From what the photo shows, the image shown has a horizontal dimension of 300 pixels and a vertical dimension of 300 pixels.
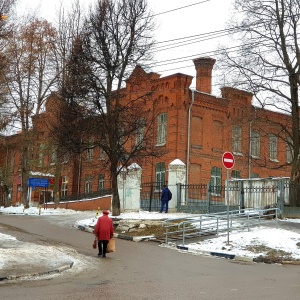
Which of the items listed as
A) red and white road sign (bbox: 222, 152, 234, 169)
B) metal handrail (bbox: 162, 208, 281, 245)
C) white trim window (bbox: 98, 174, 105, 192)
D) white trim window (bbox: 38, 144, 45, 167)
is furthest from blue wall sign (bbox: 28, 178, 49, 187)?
red and white road sign (bbox: 222, 152, 234, 169)

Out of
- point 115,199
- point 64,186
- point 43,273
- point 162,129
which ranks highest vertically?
point 162,129

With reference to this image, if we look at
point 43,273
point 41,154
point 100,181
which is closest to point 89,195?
point 100,181

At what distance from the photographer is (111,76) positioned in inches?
1178

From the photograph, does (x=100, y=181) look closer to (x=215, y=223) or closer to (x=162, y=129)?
(x=162, y=129)

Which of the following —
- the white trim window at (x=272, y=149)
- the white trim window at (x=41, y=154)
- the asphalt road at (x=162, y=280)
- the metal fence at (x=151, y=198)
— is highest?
the white trim window at (x=272, y=149)

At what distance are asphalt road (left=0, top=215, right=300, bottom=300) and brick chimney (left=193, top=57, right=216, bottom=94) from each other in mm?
28744

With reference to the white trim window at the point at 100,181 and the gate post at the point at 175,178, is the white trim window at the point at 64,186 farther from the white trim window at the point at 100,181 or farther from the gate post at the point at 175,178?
the gate post at the point at 175,178

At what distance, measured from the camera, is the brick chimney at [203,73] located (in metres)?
46.2

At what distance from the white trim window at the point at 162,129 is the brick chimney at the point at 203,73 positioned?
5389mm

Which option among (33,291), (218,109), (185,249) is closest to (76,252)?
(185,249)

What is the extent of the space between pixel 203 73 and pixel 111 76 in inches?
716

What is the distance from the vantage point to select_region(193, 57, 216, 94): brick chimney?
46188 mm

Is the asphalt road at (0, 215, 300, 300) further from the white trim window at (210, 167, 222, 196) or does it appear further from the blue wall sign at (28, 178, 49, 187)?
the white trim window at (210, 167, 222, 196)

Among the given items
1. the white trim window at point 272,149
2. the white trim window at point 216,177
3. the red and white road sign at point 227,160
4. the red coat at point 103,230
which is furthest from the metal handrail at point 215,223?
the white trim window at point 272,149
